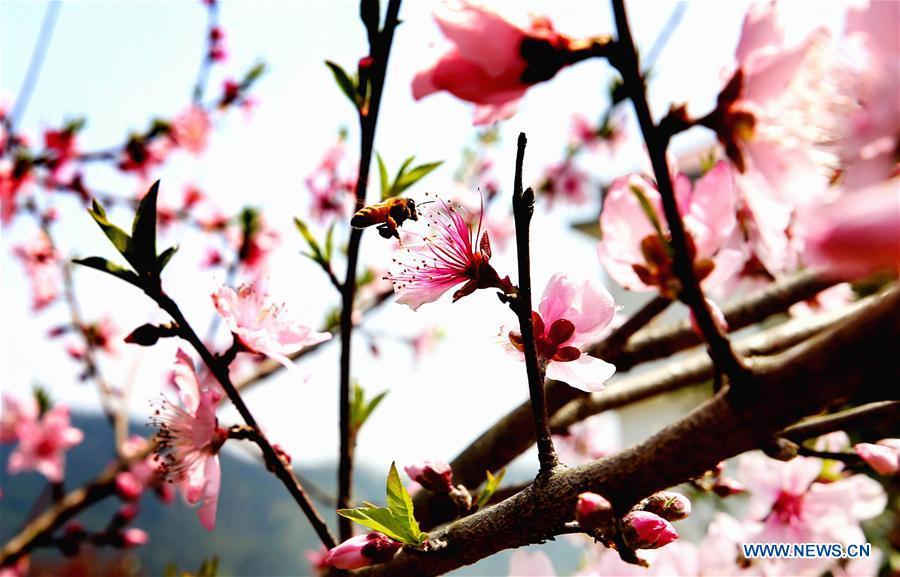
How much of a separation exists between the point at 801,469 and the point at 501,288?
0.79 metres

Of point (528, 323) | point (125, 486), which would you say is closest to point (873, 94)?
point (528, 323)

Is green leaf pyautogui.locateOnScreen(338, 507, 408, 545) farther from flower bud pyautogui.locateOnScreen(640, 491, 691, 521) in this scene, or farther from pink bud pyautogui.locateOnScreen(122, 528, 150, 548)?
pink bud pyautogui.locateOnScreen(122, 528, 150, 548)

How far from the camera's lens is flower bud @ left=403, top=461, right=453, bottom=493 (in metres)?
0.73

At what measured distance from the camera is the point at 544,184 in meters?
3.10

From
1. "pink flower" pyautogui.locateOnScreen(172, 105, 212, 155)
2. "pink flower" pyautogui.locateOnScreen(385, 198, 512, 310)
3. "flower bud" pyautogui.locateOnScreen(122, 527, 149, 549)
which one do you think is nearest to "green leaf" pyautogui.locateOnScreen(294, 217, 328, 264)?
"pink flower" pyautogui.locateOnScreen(385, 198, 512, 310)

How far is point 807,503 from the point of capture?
111cm

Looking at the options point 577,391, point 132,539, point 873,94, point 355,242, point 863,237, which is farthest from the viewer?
point 132,539

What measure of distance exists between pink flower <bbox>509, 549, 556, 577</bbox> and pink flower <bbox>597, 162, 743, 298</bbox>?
0.55 meters

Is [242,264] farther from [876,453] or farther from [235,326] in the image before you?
[876,453]

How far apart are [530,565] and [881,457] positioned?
505 mm

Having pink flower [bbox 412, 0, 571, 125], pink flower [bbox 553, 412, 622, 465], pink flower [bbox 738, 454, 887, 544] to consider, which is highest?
pink flower [bbox 412, 0, 571, 125]

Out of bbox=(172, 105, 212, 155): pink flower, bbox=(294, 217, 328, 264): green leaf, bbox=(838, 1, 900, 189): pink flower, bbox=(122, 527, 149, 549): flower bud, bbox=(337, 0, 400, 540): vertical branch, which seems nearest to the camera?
bbox=(838, 1, 900, 189): pink flower

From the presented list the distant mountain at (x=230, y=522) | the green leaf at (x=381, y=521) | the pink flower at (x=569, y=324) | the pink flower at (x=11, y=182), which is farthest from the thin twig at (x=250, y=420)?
the distant mountain at (x=230, y=522)

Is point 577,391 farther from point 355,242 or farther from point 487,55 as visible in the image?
point 487,55
